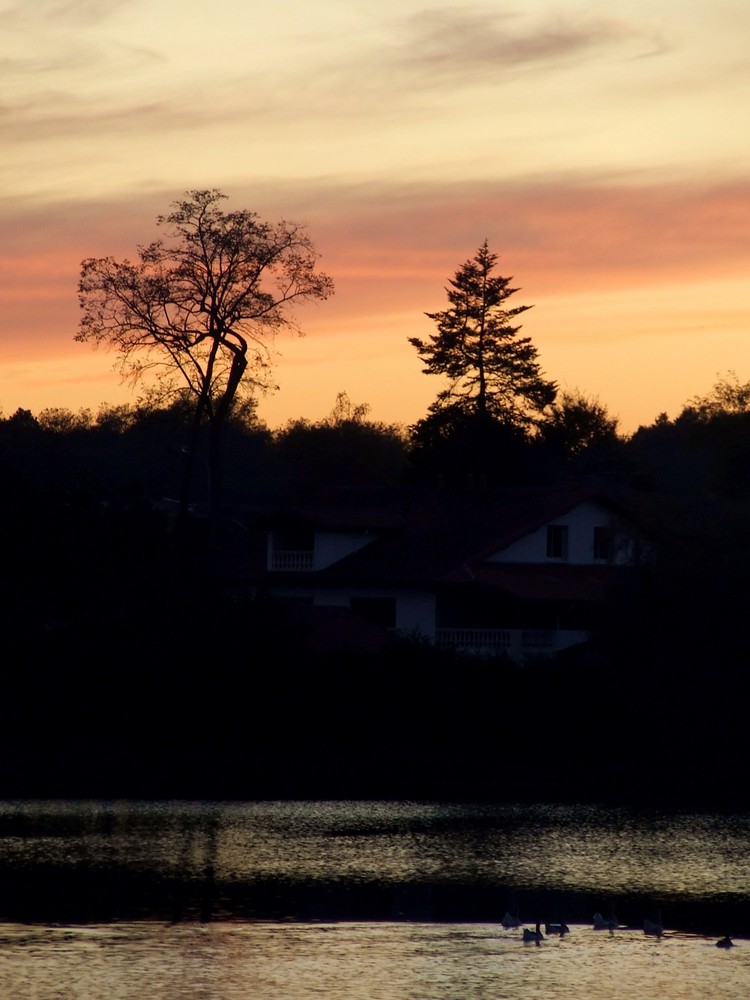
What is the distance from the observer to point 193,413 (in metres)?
75.4

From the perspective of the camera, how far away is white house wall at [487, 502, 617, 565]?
62156 millimetres

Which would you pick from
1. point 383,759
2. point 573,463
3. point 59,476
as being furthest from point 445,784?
point 573,463

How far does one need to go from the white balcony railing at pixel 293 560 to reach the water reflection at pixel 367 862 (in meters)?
20.0

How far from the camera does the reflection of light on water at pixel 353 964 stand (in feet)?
68.5

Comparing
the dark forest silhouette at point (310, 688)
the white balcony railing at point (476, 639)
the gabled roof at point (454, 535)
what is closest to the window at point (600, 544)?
the gabled roof at point (454, 535)

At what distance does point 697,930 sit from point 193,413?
52148 mm

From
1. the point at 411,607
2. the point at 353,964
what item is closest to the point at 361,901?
the point at 353,964

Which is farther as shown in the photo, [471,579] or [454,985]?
[471,579]

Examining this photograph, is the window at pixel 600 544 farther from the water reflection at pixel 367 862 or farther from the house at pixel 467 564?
the water reflection at pixel 367 862

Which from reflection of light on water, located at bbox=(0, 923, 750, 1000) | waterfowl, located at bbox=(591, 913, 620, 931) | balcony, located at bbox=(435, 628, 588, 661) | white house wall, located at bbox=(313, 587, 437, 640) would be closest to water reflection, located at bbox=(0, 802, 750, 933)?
waterfowl, located at bbox=(591, 913, 620, 931)

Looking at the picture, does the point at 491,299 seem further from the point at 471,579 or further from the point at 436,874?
the point at 436,874

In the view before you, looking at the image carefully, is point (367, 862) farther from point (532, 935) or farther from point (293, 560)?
point (293, 560)

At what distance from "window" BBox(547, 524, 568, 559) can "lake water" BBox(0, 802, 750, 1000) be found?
21372 mm

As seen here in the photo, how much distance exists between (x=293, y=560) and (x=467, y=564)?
7.29 metres
